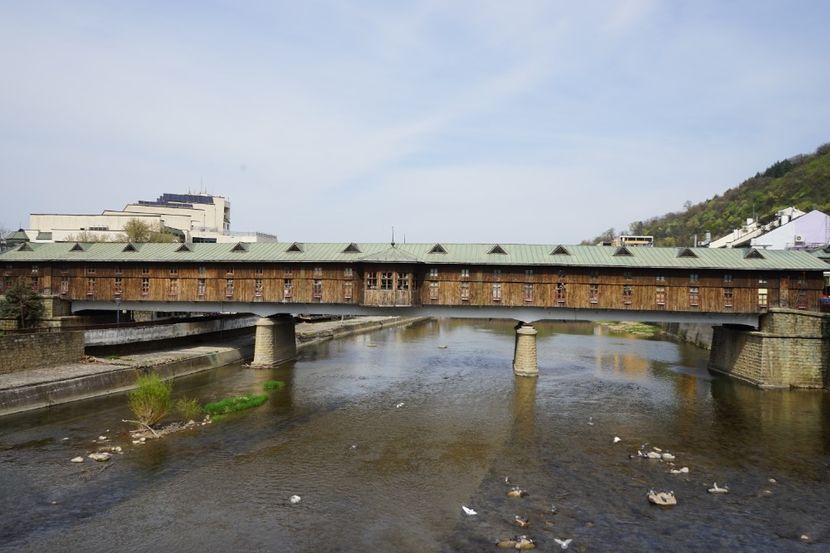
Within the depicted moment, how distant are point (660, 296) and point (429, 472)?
27.1m

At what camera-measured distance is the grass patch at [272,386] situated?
36844mm

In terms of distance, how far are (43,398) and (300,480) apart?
1757 cm

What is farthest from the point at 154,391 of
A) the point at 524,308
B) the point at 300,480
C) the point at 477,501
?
the point at 524,308

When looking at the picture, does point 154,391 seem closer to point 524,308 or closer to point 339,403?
point 339,403

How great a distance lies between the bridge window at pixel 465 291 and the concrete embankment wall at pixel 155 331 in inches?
983

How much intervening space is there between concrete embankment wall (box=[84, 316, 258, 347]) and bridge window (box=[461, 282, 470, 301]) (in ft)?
82.0

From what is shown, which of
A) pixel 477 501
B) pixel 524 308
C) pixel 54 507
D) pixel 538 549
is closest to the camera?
pixel 538 549

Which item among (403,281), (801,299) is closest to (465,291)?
(403,281)

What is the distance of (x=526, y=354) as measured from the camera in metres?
42.3

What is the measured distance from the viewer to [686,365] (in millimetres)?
48844

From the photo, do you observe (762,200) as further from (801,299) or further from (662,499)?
(662,499)

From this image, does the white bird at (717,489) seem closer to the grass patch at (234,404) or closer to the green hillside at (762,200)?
the grass patch at (234,404)

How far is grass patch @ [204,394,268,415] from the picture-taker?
30594 mm

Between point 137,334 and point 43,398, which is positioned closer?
point 43,398
